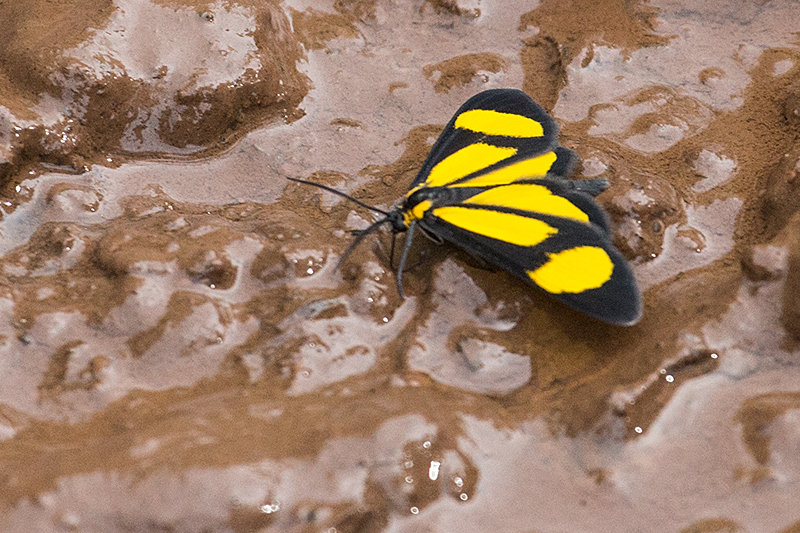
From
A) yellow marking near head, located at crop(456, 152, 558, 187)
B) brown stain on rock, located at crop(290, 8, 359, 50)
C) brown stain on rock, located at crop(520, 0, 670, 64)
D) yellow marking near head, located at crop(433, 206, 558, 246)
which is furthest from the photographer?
brown stain on rock, located at crop(290, 8, 359, 50)

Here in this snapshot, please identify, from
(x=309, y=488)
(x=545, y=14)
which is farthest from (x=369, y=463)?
(x=545, y=14)

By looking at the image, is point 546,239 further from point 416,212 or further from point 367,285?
point 367,285

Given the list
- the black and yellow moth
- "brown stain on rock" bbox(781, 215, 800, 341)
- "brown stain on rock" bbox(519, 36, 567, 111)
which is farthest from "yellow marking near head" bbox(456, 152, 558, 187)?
"brown stain on rock" bbox(781, 215, 800, 341)

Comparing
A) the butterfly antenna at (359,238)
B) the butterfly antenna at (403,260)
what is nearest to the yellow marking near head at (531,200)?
the butterfly antenna at (403,260)

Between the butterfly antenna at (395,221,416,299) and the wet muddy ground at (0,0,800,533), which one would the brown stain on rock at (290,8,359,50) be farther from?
the butterfly antenna at (395,221,416,299)

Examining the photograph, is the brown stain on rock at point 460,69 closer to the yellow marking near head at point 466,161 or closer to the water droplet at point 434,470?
the yellow marking near head at point 466,161

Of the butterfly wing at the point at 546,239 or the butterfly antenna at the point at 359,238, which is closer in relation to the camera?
the butterfly wing at the point at 546,239

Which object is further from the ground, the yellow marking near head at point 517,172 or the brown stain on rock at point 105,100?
the brown stain on rock at point 105,100
